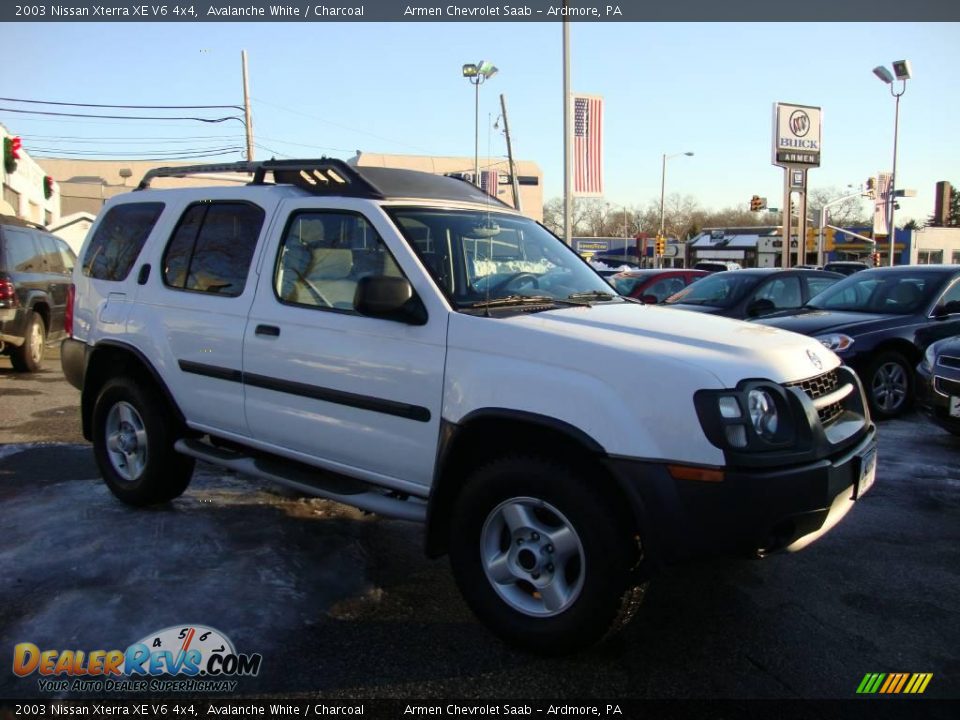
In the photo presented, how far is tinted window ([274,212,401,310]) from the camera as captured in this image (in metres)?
3.69

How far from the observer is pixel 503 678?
2.91m

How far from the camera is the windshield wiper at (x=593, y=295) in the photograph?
3896mm

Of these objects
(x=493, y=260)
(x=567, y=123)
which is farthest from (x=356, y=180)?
(x=567, y=123)

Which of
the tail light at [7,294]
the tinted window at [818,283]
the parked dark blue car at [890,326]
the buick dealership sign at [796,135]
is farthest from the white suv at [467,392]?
the buick dealership sign at [796,135]

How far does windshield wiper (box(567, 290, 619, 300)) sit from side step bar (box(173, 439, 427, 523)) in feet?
4.24

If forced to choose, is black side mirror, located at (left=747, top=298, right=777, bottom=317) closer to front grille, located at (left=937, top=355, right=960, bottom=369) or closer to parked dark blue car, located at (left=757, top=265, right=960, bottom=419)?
parked dark blue car, located at (left=757, top=265, right=960, bottom=419)

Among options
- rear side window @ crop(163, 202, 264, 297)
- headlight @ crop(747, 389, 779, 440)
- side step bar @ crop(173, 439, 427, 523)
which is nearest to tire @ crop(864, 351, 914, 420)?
headlight @ crop(747, 389, 779, 440)

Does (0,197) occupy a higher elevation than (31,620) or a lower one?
higher

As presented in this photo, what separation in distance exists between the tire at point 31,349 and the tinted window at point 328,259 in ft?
26.8

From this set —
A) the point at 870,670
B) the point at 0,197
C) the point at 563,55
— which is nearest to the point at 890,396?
the point at 870,670

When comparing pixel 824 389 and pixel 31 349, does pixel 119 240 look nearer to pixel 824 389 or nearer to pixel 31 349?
pixel 824 389

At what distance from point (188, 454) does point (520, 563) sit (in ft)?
7.59

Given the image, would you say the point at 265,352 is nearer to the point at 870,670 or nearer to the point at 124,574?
the point at 124,574

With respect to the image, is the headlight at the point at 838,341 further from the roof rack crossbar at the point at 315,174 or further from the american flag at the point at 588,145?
the american flag at the point at 588,145
